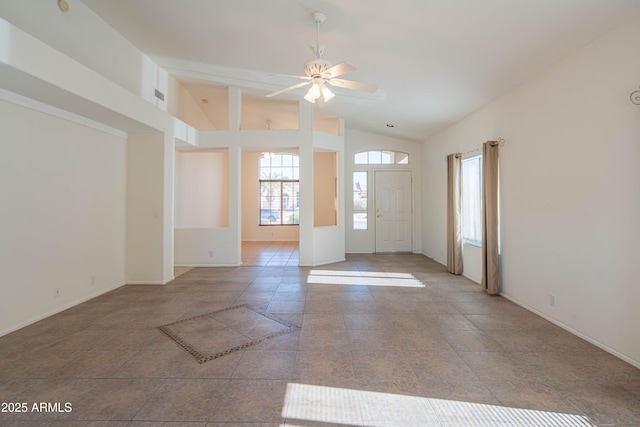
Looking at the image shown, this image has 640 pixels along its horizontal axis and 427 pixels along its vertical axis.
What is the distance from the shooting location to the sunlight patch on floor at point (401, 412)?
1.68m

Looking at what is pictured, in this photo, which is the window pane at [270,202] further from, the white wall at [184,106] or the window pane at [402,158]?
the window pane at [402,158]

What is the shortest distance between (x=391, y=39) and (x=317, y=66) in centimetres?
94

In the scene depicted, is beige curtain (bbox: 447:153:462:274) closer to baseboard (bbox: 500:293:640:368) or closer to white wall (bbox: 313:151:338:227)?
baseboard (bbox: 500:293:640:368)

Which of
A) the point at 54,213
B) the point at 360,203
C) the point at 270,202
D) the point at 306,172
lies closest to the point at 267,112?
the point at 306,172

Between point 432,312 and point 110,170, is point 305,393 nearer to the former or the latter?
point 432,312

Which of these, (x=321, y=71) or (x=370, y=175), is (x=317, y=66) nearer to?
(x=321, y=71)

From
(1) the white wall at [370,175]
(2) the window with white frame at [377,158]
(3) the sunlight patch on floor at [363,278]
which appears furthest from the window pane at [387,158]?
(3) the sunlight patch on floor at [363,278]

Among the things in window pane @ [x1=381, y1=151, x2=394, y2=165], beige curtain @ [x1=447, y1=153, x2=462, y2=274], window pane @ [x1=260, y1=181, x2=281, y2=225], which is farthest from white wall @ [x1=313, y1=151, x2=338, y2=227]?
beige curtain @ [x1=447, y1=153, x2=462, y2=274]

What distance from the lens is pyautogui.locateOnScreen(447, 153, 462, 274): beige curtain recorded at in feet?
A: 16.7

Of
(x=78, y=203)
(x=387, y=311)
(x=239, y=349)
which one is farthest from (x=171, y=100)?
(x=387, y=311)

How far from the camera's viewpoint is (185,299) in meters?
3.89

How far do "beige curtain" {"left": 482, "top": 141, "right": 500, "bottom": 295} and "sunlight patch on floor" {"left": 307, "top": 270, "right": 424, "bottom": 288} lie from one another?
996mm

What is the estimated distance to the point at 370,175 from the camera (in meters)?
7.32

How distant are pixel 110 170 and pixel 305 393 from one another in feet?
13.8
